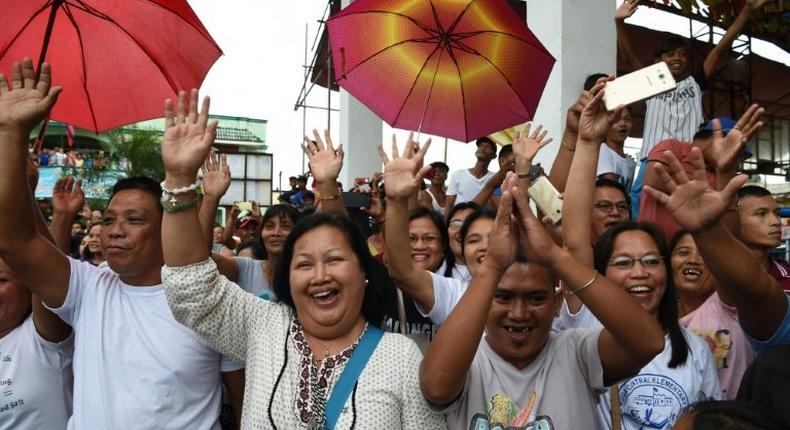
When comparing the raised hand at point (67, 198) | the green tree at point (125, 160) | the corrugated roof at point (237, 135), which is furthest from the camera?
the corrugated roof at point (237, 135)

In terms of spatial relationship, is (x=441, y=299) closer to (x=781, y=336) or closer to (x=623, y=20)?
(x=781, y=336)

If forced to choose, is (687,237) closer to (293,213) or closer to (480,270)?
(480,270)

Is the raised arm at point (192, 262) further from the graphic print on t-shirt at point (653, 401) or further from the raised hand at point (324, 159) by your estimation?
the graphic print on t-shirt at point (653, 401)

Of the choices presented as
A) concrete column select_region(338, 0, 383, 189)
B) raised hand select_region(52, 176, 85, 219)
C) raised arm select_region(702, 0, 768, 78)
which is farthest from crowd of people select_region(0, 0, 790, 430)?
concrete column select_region(338, 0, 383, 189)

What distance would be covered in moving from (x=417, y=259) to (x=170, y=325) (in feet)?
5.61

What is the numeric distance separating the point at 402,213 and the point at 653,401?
113cm

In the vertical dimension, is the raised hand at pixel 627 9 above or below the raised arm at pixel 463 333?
above

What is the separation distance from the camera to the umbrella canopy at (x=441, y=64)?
12.2ft

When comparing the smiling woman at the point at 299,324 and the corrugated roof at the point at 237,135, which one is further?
the corrugated roof at the point at 237,135

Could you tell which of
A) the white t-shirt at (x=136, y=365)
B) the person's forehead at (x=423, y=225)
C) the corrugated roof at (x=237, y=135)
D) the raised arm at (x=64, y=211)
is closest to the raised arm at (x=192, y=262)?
the white t-shirt at (x=136, y=365)

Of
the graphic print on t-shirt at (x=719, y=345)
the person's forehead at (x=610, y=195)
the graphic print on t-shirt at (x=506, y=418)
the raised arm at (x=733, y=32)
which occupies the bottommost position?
the graphic print on t-shirt at (x=506, y=418)

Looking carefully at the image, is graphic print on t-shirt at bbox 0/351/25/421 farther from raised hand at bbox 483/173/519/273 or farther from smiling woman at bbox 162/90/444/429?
raised hand at bbox 483/173/519/273

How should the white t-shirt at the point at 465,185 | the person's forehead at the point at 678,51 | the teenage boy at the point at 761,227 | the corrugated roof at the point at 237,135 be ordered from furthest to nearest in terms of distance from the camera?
1. the corrugated roof at the point at 237,135
2. the white t-shirt at the point at 465,185
3. the person's forehead at the point at 678,51
4. the teenage boy at the point at 761,227

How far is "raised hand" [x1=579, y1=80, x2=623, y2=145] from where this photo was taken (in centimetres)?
230
